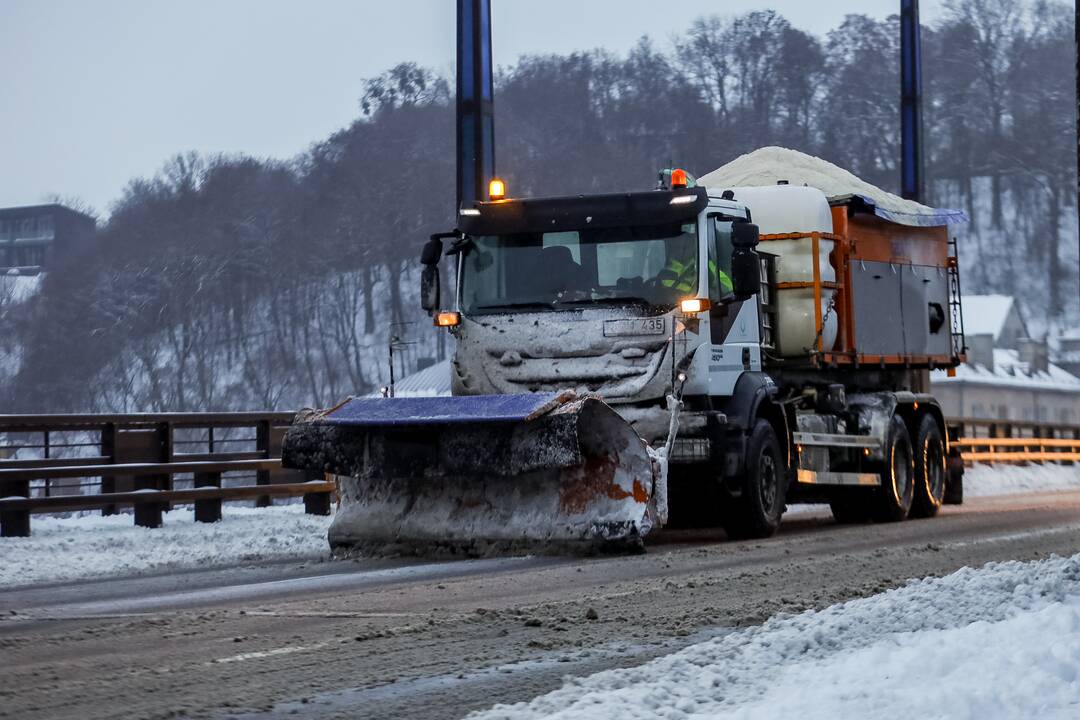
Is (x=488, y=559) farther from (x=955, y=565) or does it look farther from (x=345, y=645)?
(x=345, y=645)

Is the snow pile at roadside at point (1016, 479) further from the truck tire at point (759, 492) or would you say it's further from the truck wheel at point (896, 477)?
the truck tire at point (759, 492)

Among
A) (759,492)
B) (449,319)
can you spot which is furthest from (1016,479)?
(449,319)

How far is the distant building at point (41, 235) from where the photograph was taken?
9812 centimetres

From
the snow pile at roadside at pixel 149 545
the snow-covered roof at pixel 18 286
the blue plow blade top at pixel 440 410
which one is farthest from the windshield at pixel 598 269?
the snow-covered roof at pixel 18 286

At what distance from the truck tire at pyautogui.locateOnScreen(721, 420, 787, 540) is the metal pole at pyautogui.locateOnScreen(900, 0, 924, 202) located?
13443 mm

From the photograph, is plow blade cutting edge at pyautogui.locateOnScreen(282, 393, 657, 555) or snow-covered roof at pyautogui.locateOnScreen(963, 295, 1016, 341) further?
snow-covered roof at pyautogui.locateOnScreen(963, 295, 1016, 341)

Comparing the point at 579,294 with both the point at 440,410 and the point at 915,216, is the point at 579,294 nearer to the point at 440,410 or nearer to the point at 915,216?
the point at 440,410

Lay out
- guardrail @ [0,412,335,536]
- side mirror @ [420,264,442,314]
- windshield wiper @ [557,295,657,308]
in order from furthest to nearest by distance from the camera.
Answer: side mirror @ [420,264,442,314], guardrail @ [0,412,335,536], windshield wiper @ [557,295,657,308]

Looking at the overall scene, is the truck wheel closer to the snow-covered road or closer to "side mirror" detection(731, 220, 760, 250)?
"side mirror" detection(731, 220, 760, 250)

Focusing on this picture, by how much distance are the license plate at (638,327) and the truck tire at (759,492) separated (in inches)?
54.6

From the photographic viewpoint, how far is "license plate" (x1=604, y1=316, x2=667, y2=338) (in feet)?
44.8

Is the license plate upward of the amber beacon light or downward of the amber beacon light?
downward

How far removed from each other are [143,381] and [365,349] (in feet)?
46.4

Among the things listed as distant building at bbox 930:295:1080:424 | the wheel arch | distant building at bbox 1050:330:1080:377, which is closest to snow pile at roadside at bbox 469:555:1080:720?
the wheel arch
